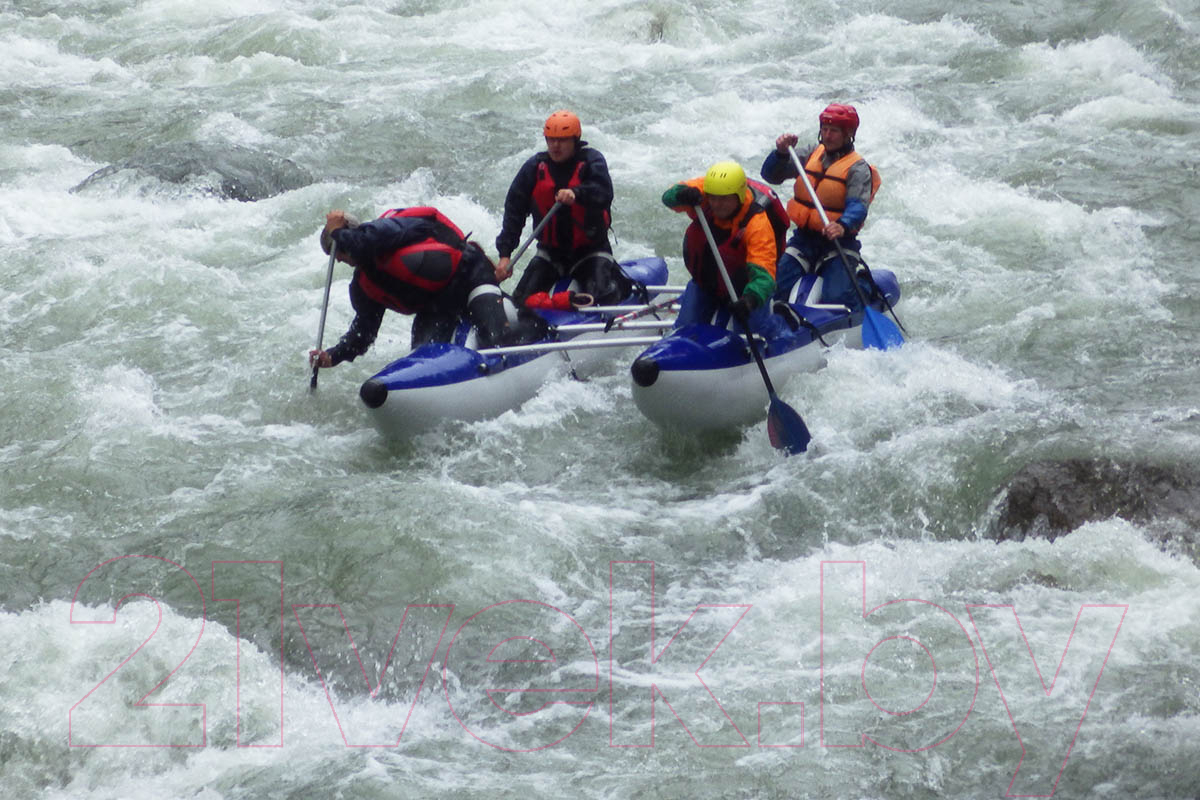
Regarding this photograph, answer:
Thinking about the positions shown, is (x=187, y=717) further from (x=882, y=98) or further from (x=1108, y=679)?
(x=882, y=98)

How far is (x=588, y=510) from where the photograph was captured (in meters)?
6.11

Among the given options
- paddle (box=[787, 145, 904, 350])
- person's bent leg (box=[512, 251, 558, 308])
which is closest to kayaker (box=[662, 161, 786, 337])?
paddle (box=[787, 145, 904, 350])

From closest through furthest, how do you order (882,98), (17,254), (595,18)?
(17,254) → (882,98) → (595,18)

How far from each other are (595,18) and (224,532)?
1113 cm

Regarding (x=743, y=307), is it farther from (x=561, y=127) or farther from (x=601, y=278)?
(x=561, y=127)

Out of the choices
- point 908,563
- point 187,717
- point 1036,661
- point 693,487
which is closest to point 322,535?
point 187,717

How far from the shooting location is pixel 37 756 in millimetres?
4445

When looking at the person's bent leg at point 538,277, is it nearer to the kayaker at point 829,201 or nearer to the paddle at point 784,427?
the kayaker at point 829,201

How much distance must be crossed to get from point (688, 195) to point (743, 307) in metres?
0.59

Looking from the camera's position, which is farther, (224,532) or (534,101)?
(534,101)

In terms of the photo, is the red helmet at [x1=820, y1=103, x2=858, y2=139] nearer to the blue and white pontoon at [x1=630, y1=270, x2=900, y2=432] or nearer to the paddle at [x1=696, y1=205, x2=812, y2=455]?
the blue and white pontoon at [x1=630, y1=270, x2=900, y2=432]

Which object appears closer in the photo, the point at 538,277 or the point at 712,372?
the point at 712,372

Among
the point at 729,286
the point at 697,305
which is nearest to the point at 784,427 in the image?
the point at 729,286

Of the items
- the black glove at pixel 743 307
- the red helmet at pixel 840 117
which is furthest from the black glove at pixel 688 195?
the red helmet at pixel 840 117
